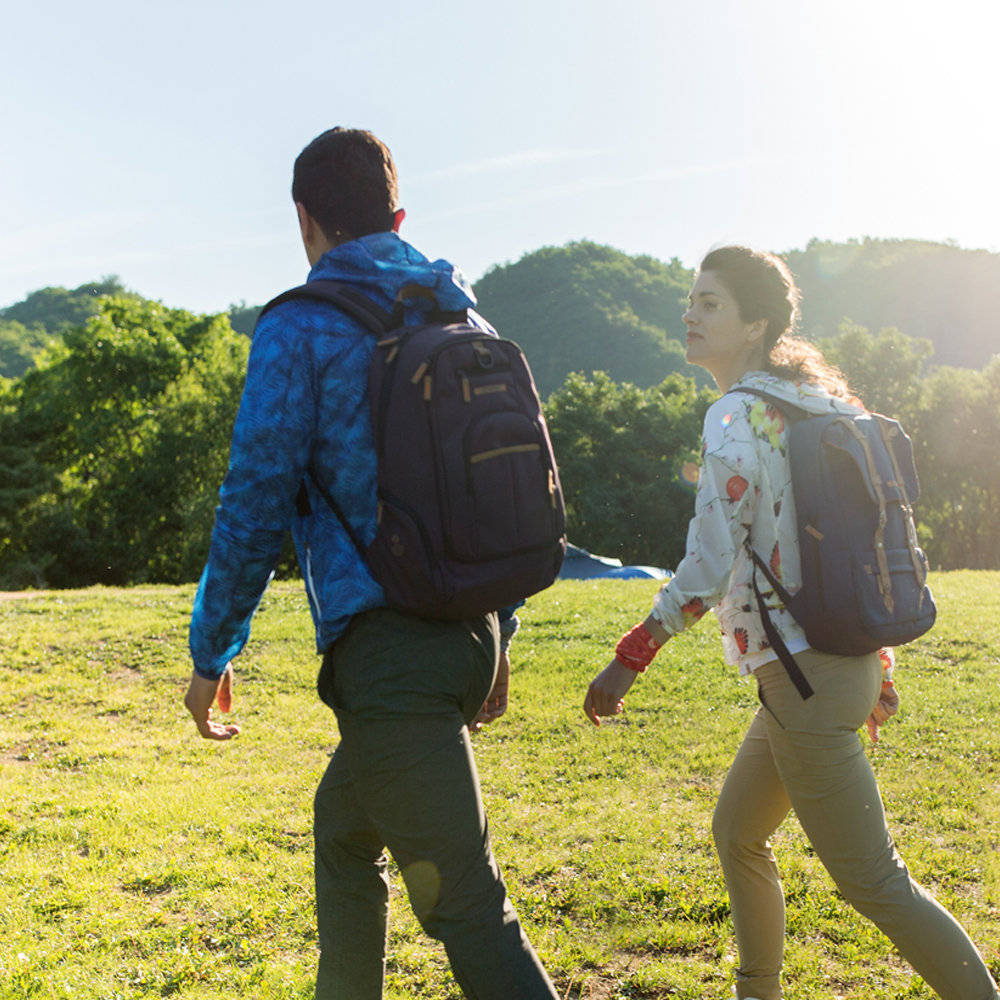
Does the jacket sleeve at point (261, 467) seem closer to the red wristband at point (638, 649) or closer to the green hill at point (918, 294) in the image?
the red wristband at point (638, 649)

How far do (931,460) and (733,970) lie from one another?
154ft

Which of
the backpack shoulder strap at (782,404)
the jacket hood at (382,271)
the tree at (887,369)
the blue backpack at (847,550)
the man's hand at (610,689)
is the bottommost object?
the tree at (887,369)

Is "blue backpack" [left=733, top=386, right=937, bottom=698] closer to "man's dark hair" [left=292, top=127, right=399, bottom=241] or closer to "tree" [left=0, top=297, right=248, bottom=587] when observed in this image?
"man's dark hair" [left=292, top=127, right=399, bottom=241]

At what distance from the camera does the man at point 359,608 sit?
191 cm

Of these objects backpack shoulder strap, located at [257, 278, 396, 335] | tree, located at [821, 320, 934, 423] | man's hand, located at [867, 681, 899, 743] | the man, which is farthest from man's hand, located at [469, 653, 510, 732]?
tree, located at [821, 320, 934, 423]

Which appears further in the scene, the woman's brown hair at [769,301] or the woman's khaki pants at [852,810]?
the woman's brown hair at [769,301]

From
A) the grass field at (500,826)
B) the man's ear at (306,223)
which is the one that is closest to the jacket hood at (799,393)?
the man's ear at (306,223)

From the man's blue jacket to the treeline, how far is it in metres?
35.9

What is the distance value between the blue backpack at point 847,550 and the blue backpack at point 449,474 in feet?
2.50

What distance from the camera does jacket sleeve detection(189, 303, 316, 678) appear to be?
6.30 feet

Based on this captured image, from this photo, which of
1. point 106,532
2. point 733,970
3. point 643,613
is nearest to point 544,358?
point 106,532

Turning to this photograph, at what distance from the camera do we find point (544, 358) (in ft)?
339

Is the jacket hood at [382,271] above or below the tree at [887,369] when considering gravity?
above

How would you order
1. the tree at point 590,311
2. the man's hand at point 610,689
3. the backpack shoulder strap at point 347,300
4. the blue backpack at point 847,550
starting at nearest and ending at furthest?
the backpack shoulder strap at point 347,300 → the blue backpack at point 847,550 → the man's hand at point 610,689 → the tree at point 590,311
